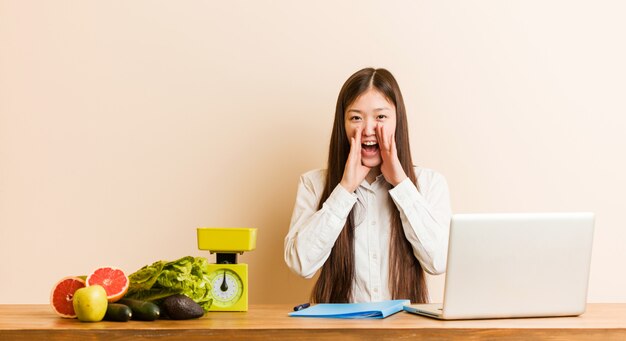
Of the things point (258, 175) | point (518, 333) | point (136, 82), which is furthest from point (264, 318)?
point (136, 82)

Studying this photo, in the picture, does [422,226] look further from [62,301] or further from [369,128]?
[62,301]

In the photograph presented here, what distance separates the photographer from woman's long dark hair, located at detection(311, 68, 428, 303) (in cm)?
296

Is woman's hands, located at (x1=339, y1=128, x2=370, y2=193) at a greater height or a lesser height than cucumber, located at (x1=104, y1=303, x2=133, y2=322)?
greater

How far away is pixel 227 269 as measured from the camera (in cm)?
237

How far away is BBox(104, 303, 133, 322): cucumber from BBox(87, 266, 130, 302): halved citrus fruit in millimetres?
64

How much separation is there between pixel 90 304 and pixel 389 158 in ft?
4.28

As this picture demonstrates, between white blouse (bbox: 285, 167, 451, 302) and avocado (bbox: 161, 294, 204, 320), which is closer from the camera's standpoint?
avocado (bbox: 161, 294, 204, 320)

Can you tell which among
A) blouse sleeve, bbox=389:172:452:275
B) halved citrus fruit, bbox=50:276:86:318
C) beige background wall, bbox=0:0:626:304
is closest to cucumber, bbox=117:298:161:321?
halved citrus fruit, bbox=50:276:86:318

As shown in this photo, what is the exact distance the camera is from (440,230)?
2.89 m

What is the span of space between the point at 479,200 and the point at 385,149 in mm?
815

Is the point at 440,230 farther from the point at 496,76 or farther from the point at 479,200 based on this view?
the point at 496,76

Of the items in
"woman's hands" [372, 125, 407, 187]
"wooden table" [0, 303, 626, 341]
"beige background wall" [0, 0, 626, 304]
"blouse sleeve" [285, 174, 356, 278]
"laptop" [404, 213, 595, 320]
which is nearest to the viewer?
"wooden table" [0, 303, 626, 341]

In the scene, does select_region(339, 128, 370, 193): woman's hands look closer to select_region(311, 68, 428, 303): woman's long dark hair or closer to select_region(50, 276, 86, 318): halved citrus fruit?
select_region(311, 68, 428, 303): woman's long dark hair

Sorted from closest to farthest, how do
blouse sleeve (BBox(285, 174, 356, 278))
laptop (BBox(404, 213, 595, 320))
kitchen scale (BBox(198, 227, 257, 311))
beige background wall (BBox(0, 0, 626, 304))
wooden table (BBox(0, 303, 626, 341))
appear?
1. wooden table (BBox(0, 303, 626, 341))
2. laptop (BBox(404, 213, 595, 320))
3. kitchen scale (BBox(198, 227, 257, 311))
4. blouse sleeve (BBox(285, 174, 356, 278))
5. beige background wall (BBox(0, 0, 626, 304))
